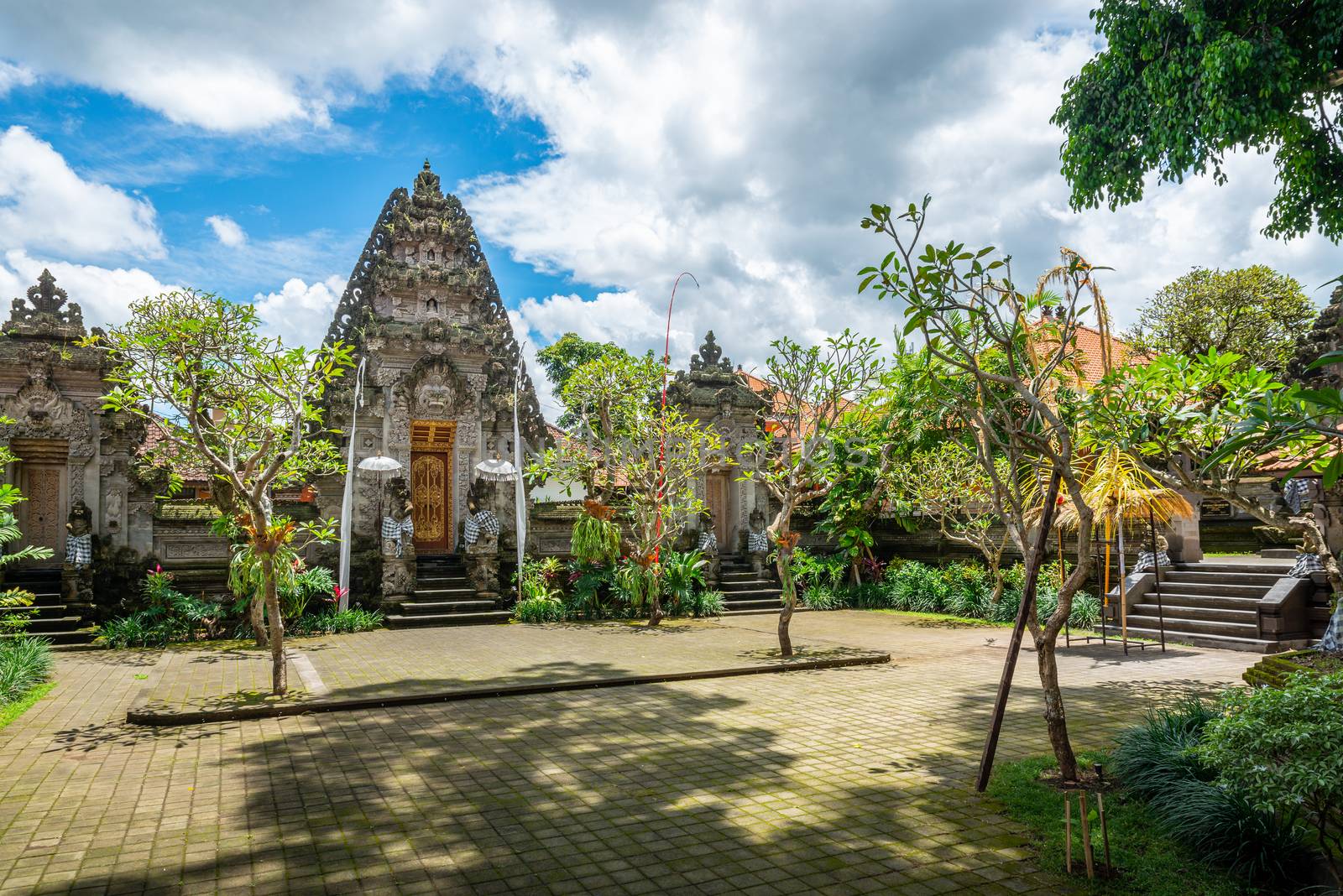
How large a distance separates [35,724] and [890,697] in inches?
314

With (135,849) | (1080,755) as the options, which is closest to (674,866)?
(135,849)

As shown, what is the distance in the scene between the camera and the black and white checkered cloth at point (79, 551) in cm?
1349

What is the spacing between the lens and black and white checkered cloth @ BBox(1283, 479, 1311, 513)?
44.8 feet

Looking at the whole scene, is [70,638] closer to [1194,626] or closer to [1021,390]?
[1021,390]

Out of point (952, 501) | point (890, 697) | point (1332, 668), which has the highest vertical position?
point (952, 501)

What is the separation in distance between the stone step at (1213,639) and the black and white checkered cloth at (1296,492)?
3128 millimetres

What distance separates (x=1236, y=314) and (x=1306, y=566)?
47.7ft

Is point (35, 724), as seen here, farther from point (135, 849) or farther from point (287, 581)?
point (287, 581)

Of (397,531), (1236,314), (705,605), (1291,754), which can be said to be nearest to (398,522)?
(397,531)

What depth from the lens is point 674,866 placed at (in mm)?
4316

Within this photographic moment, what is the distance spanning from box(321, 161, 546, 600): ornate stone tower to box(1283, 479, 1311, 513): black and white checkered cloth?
14095 millimetres

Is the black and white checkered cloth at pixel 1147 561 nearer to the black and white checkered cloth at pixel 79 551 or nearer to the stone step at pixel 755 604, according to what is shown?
the stone step at pixel 755 604

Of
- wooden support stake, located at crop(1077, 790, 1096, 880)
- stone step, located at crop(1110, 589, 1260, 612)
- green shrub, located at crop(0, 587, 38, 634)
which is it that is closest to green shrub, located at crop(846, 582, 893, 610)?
stone step, located at crop(1110, 589, 1260, 612)

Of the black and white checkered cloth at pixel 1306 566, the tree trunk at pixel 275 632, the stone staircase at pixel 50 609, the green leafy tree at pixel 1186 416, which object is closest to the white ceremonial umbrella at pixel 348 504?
the stone staircase at pixel 50 609
